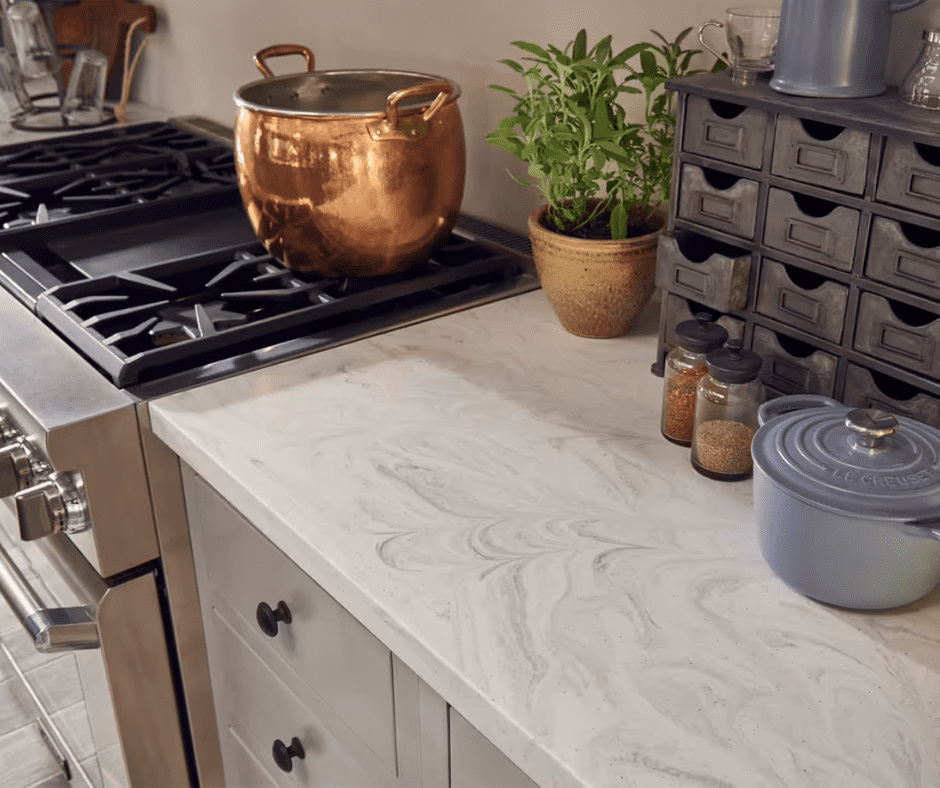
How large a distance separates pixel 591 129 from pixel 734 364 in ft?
1.18

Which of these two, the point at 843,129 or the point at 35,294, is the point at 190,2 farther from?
the point at 843,129

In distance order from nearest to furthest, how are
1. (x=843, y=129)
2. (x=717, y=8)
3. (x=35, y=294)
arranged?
(x=843, y=129) < (x=717, y=8) < (x=35, y=294)

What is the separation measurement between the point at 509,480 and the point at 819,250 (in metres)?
0.35

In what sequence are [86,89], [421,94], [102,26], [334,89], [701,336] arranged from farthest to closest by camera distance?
[102,26] → [86,89] → [334,89] → [421,94] → [701,336]

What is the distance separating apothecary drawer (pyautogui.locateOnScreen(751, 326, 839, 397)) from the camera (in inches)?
37.3

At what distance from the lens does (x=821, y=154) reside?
0.89m

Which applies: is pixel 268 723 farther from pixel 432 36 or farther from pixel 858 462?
pixel 432 36

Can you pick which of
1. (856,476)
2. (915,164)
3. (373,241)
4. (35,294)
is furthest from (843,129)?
(35,294)

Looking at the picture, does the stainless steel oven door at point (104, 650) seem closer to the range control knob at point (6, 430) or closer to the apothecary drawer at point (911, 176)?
the range control knob at point (6, 430)

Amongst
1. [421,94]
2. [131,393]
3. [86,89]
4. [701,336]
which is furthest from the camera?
[86,89]

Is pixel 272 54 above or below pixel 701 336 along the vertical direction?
above

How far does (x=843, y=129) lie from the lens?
2.90 feet

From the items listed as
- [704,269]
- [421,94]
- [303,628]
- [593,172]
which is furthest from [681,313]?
[303,628]

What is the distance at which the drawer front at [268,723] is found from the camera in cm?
100
